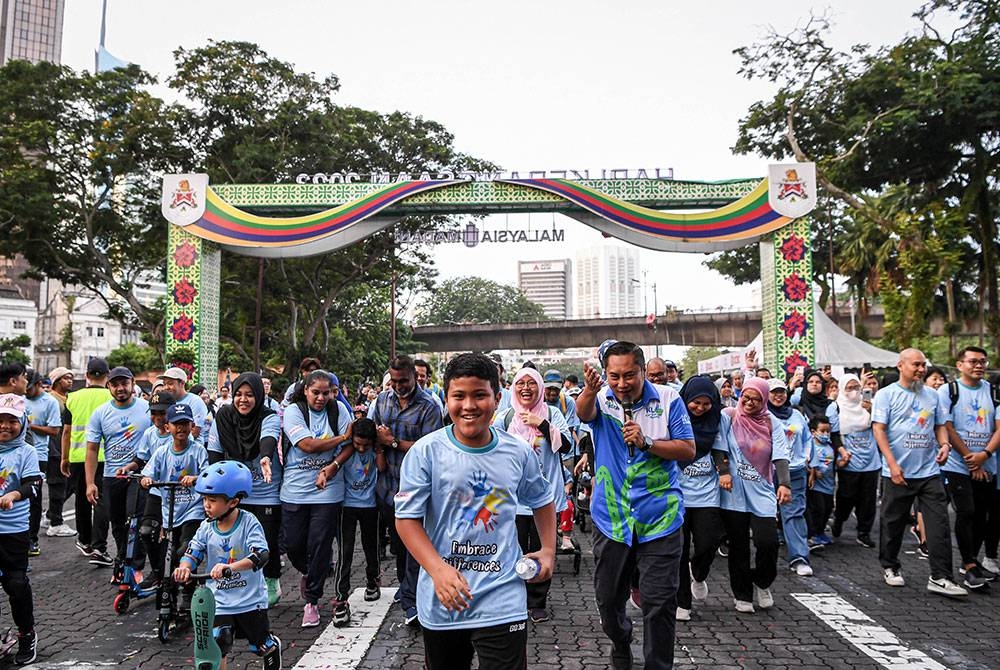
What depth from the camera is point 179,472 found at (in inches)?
230

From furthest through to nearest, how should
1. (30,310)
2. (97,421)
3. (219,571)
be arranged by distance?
(30,310) < (97,421) < (219,571)

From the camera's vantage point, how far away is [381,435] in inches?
229

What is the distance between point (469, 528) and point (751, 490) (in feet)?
12.1

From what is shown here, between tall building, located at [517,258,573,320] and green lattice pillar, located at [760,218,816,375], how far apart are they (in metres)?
162

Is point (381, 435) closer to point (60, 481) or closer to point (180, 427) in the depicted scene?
point (180, 427)

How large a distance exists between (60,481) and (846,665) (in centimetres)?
881

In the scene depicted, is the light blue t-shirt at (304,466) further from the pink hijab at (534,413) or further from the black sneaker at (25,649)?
the black sneaker at (25,649)

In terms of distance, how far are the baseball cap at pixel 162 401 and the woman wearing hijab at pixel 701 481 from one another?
3.89m

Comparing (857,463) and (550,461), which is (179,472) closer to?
(550,461)

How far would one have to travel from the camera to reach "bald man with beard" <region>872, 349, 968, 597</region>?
640 centimetres

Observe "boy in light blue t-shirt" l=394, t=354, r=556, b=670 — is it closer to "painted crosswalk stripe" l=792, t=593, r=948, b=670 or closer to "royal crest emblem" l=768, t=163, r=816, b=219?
"painted crosswalk stripe" l=792, t=593, r=948, b=670

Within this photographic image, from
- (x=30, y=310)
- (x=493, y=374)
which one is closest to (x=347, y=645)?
(x=493, y=374)

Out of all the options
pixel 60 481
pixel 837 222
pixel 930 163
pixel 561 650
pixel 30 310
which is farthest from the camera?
pixel 30 310

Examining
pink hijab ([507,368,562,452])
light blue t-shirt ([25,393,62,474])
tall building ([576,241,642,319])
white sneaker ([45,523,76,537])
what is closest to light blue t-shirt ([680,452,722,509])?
pink hijab ([507,368,562,452])
